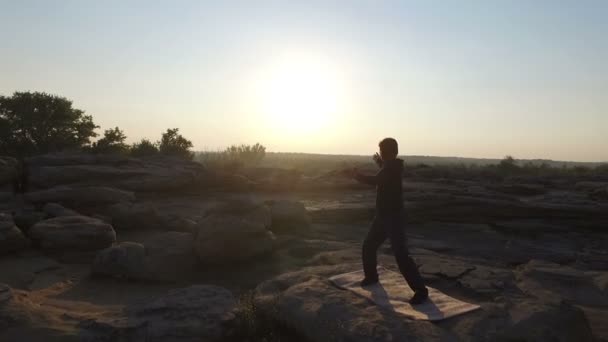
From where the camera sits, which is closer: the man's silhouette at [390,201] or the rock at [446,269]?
the man's silhouette at [390,201]

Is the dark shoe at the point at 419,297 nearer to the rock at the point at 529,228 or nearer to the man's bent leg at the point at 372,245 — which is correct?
the man's bent leg at the point at 372,245

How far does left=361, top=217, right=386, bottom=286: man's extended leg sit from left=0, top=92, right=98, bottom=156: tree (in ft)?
90.2

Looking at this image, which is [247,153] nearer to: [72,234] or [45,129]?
[45,129]

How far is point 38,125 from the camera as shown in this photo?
27625 millimetres

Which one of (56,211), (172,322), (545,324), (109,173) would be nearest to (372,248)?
(545,324)

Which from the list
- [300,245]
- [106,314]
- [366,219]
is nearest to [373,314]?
[106,314]

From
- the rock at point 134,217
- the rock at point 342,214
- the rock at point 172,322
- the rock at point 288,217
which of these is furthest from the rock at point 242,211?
the rock at point 172,322

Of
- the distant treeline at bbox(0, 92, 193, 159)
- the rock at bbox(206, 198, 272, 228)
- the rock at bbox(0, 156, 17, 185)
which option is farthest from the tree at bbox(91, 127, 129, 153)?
the rock at bbox(206, 198, 272, 228)

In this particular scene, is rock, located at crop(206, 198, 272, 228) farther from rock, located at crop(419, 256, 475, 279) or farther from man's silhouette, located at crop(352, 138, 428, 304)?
man's silhouette, located at crop(352, 138, 428, 304)

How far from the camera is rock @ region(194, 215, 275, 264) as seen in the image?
31.2ft

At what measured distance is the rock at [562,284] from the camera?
21.1 ft

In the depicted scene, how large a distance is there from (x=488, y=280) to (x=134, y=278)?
643 cm

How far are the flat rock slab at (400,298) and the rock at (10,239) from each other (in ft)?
25.7

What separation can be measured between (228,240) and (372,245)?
188 inches
